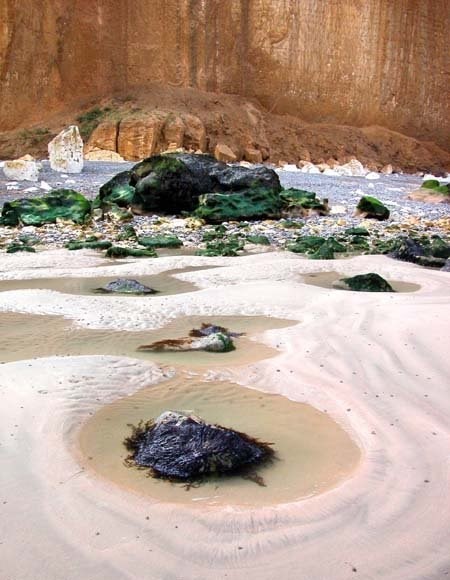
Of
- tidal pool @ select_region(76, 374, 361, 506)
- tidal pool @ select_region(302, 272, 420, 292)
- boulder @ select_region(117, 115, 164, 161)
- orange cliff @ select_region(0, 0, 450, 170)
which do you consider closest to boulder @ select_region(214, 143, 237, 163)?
boulder @ select_region(117, 115, 164, 161)

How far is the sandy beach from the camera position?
1.43m

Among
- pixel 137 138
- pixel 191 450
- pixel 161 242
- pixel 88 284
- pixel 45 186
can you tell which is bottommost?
pixel 45 186

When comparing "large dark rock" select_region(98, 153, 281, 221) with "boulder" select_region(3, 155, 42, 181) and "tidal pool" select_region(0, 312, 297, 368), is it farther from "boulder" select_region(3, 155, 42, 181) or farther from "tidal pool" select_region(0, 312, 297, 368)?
"tidal pool" select_region(0, 312, 297, 368)

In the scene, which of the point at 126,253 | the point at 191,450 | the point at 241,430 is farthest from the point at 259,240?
the point at 191,450

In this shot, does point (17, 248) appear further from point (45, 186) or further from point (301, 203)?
point (45, 186)

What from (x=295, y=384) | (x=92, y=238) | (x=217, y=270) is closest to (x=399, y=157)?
(x=92, y=238)

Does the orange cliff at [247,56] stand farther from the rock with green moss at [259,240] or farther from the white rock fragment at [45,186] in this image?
the rock with green moss at [259,240]

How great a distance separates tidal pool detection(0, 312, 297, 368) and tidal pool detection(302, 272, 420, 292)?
124 centimetres

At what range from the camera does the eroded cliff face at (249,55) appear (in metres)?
20.0

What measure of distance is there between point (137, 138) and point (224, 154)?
2310 millimetres

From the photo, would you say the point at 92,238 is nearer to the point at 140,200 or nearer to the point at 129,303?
the point at 140,200

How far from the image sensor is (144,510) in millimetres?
1606

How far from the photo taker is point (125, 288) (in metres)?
4.30

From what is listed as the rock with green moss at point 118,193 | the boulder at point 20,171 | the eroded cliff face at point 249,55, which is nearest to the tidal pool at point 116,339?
the rock with green moss at point 118,193
